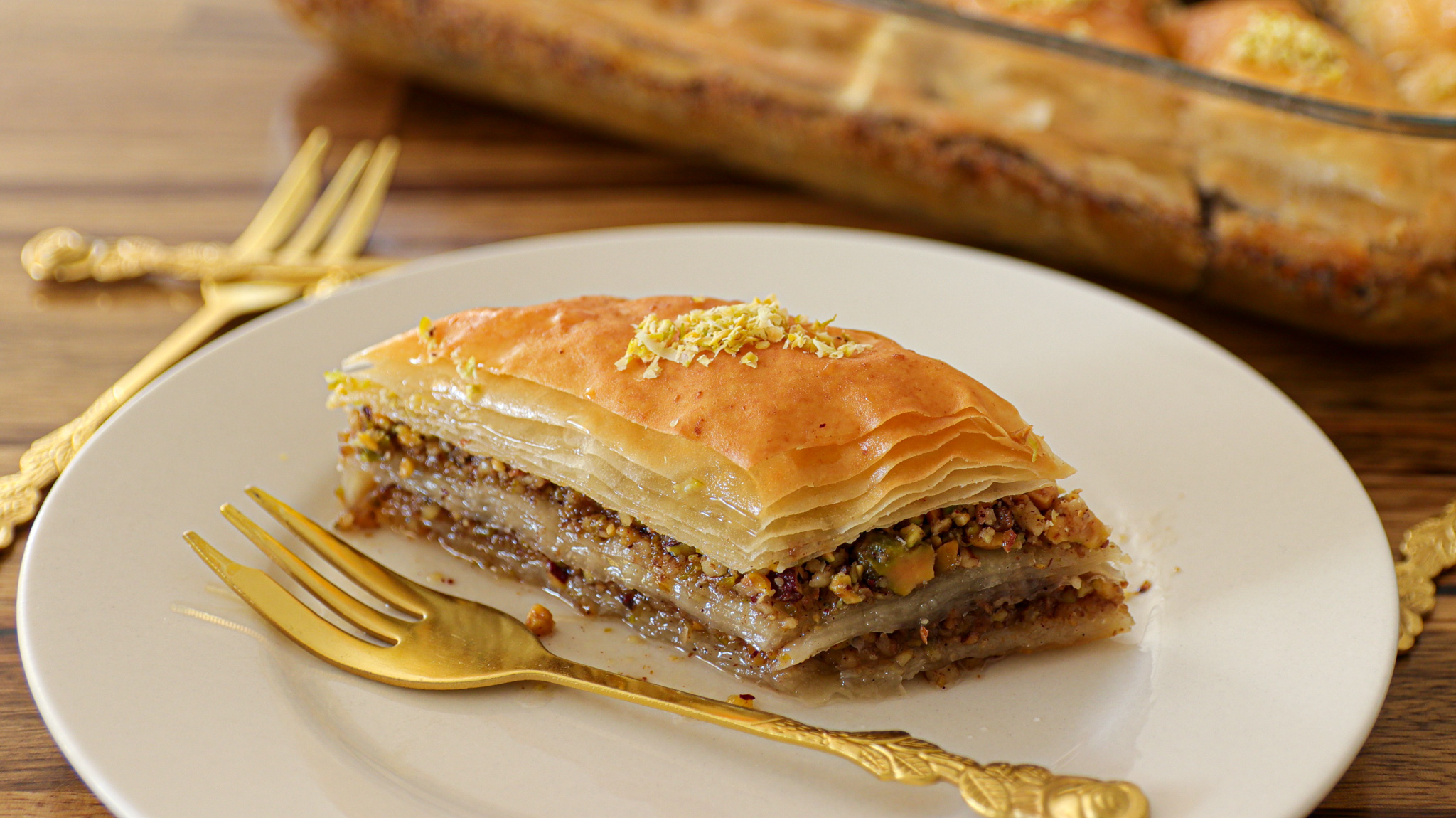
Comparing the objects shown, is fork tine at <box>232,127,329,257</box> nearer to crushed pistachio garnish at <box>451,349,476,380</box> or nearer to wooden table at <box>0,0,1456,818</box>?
wooden table at <box>0,0,1456,818</box>

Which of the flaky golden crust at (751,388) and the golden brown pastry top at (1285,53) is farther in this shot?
the golden brown pastry top at (1285,53)

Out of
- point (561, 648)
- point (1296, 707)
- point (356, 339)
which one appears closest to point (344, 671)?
point (561, 648)

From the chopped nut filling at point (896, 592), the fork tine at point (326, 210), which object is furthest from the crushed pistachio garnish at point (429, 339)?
the fork tine at point (326, 210)

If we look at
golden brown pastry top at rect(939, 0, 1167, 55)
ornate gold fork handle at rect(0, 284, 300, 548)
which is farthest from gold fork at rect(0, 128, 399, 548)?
golden brown pastry top at rect(939, 0, 1167, 55)

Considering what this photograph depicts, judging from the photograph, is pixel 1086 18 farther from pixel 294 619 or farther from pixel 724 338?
pixel 294 619

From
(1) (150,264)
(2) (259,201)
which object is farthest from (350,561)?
(2) (259,201)

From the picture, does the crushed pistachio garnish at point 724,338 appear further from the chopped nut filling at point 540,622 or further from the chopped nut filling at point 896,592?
the chopped nut filling at point 540,622
